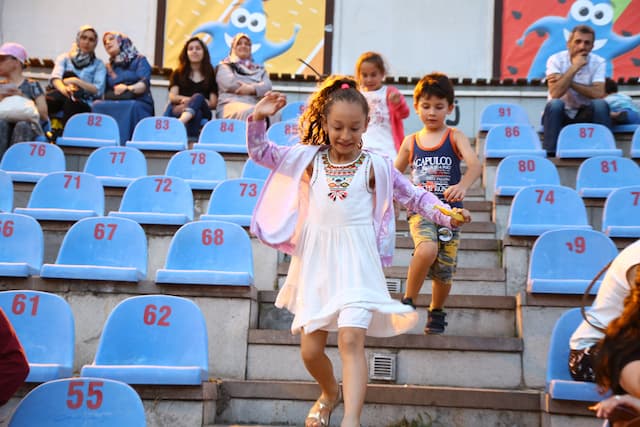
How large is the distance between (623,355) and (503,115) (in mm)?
5972

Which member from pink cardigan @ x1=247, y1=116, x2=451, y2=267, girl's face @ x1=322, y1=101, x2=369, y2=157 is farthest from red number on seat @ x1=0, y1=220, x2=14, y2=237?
girl's face @ x1=322, y1=101, x2=369, y2=157

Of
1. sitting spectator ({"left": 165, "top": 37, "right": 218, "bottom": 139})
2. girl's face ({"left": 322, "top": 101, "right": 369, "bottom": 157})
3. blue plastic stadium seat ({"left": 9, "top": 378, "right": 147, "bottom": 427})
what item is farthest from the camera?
sitting spectator ({"left": 165, "top": 37, "right": 218, "bottom": 139})

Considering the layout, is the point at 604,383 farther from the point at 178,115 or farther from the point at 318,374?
the point at 178,115

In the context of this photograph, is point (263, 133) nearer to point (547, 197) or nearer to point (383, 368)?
point (383, 368)

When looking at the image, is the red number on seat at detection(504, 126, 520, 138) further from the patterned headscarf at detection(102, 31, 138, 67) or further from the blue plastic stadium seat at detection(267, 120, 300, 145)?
the patterned headscarf at detection(102, 31, 138, 67)

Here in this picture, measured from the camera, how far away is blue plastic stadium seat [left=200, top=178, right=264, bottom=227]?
234 inches

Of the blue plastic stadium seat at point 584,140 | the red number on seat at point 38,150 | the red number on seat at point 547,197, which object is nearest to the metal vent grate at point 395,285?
the red number on seat at point 547,197

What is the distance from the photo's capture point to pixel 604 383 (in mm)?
2848

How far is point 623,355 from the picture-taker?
2.78 meters

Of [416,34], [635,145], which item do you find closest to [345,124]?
[635,145]

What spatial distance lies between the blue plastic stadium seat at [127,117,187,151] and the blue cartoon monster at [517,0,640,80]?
4.03 m

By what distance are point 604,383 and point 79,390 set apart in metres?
1.77

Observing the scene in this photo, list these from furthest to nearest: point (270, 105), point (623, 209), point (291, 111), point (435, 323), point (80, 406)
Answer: point (291, 111), point (623, 209), point (435, 323), point (270, 105), point (80, 406)

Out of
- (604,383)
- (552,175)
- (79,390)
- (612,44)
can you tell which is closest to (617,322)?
(604,383)
